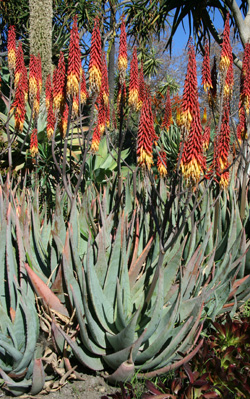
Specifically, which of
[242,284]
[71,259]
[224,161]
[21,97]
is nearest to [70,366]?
[71,259]

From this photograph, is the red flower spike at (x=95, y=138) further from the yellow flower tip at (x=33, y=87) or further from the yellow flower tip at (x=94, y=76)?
the yellow flower tip at (x=94, y=76)

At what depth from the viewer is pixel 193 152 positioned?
5.74 feet

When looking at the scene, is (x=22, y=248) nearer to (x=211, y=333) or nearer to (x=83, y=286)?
(x=83, y=286)

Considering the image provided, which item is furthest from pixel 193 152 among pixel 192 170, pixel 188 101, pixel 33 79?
pixel 33 79

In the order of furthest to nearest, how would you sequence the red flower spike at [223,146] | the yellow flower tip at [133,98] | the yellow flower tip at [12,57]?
the yellow flower tip at [12,57]
the yellow flower tip at [133,98]
the red flower spike at [223,146]

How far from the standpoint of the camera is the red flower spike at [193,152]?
1.72 meters

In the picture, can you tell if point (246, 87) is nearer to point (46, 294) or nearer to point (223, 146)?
point (223, 146)

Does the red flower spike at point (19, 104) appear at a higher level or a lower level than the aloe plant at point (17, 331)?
higher

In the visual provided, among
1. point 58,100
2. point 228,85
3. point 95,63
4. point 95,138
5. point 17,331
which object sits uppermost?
point 95,63

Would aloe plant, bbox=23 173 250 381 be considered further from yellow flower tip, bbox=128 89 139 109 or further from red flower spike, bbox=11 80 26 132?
red flower spike, bbox=11 80 26 132

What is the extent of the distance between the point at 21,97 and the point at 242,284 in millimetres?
2464

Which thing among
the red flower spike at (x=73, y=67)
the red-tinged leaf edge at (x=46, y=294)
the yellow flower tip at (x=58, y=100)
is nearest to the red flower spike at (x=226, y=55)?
the red flower spike at (x=73, y=67)

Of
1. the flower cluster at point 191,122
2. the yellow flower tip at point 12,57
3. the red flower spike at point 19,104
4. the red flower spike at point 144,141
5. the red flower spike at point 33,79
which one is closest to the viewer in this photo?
the flower cluster at point 191,122

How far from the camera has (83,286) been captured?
181cm
